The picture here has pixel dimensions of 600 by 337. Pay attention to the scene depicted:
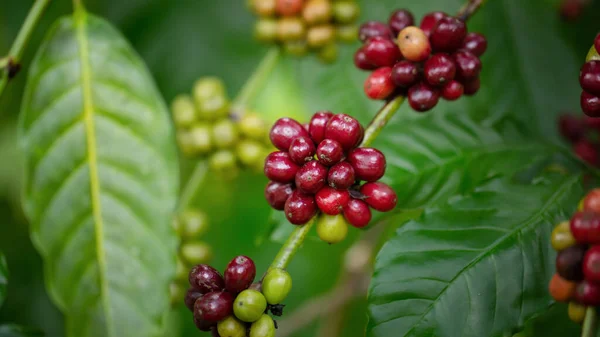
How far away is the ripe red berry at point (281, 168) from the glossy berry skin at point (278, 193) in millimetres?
21

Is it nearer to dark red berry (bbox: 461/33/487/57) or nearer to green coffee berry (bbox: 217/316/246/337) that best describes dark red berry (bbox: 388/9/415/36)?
dark red berry (bbox: 461/33/487/57)

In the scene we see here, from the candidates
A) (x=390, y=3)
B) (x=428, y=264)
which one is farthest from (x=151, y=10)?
(x=428, y=264)

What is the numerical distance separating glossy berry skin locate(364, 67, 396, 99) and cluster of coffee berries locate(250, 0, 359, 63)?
2.42ft

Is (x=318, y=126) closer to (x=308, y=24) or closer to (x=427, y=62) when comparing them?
(x=427, y=62)

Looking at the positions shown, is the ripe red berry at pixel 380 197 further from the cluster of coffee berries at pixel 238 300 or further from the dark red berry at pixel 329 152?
the cluster of coffee berries at pixel 238 300

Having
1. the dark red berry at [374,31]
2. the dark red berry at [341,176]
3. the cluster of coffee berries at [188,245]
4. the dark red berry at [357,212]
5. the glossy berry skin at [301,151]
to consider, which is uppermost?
the dark red berry at [374,31]

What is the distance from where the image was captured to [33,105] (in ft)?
4.51

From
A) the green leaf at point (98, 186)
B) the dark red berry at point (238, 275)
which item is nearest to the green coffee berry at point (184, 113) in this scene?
the green leaf at point (98, 186)

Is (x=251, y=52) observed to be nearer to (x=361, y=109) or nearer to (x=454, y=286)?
(x=361, y=109)

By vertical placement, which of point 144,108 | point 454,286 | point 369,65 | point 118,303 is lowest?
point 118,303

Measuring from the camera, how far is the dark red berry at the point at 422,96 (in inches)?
40.2

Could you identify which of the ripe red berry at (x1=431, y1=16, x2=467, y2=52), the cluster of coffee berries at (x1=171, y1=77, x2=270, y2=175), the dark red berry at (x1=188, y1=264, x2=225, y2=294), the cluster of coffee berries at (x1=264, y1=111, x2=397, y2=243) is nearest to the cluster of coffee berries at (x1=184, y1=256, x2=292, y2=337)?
the dark red berry at (x1=188, y1=264, x2=225, y2=294)

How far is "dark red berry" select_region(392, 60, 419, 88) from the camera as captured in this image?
1013 millimetres

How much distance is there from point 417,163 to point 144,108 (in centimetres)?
69
